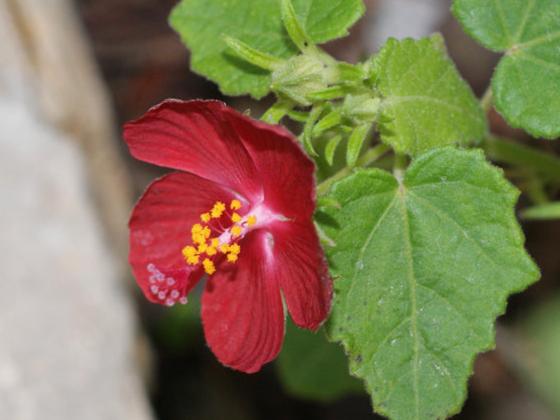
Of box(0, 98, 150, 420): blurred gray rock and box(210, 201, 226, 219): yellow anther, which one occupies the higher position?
box(210, 201, 226, 219): yellow anther

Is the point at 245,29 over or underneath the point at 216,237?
over

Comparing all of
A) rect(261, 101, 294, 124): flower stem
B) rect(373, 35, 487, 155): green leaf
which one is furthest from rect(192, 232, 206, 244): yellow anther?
rect(373, 35, 487, 155): green leaf

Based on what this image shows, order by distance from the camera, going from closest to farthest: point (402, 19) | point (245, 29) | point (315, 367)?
1. point (245, 29)
2. point (315, 367)
3. point (402, 19)

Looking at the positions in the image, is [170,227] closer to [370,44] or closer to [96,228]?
[96,228]

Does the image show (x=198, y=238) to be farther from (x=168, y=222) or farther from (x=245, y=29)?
(x=245, y=29)

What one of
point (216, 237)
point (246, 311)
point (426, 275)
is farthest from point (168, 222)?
point (426, 275)

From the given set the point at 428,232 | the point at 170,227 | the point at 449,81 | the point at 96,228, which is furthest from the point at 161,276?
the point at 96,228

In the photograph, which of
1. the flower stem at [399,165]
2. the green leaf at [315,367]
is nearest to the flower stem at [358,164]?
the flower stem at [399,165]

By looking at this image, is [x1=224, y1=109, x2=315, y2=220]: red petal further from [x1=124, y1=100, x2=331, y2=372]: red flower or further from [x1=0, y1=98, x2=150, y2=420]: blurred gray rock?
[x1=0, y1=98, x2=150, y2=420]: blurred gray rock
